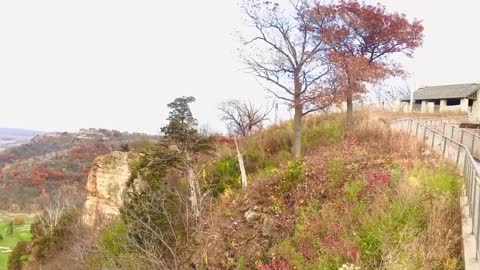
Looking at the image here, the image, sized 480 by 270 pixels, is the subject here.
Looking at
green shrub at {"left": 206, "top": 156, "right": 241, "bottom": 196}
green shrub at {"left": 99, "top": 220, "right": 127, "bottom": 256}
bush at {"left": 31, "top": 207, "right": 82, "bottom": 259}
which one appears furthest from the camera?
bush at {"left": 31, "top": 207, "right": 82, "bottom": 259}

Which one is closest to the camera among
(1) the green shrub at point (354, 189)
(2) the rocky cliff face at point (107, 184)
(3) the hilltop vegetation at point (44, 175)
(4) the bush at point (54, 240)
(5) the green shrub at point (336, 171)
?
(1) the green shrub at point (354, 189)

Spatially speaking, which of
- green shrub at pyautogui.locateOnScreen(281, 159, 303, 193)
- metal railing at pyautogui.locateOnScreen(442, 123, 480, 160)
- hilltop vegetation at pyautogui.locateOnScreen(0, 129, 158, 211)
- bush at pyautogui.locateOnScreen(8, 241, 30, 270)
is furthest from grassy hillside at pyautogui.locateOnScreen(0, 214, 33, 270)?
metal railing at pyautogui.locateOnScreen(442, 123, 480, 160)

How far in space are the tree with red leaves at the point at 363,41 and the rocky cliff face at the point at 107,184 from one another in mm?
19025

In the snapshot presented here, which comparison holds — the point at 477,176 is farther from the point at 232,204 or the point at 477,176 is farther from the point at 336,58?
the point at 336,58

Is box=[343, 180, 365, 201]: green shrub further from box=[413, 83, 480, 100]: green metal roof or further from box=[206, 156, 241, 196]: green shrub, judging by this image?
box=[413, 83, 480, 100]: green metal roof

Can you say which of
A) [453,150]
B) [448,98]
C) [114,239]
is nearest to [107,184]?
[114,239]

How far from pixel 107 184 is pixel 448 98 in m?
37.4

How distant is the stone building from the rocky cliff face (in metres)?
29.1

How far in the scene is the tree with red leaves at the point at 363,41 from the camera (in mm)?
16828

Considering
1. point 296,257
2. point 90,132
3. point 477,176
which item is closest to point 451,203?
point 477,176

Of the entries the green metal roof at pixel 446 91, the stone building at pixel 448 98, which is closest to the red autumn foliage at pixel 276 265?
the stone building at pixel 448 98

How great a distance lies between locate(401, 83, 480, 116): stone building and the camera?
135ft

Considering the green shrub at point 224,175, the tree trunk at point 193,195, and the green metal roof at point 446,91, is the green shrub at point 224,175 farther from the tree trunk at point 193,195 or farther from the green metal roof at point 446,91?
the green metal roof at point 446,91

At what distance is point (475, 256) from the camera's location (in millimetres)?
5336
